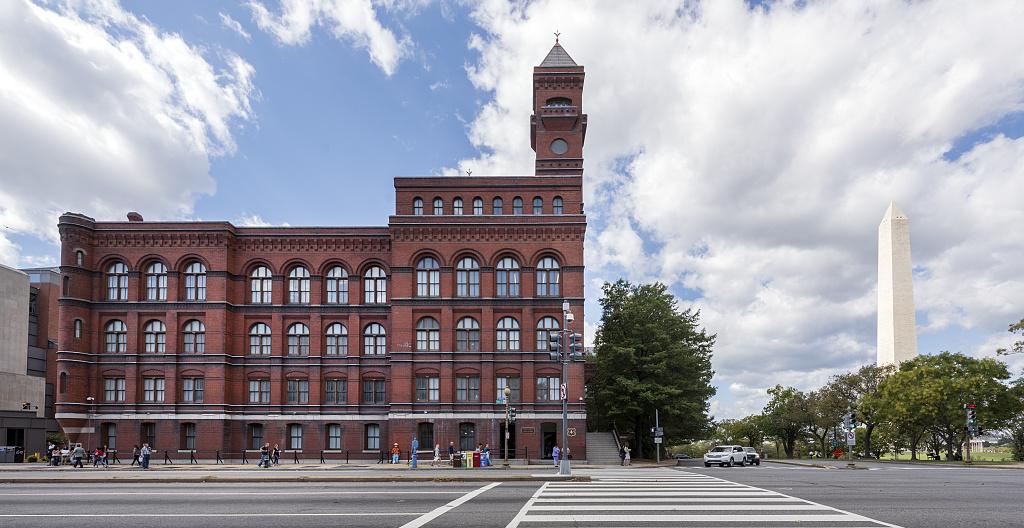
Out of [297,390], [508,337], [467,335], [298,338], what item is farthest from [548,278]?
[297,390]

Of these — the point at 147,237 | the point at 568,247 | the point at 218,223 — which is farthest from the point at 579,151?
the point at 147,237

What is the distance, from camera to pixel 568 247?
169 ft

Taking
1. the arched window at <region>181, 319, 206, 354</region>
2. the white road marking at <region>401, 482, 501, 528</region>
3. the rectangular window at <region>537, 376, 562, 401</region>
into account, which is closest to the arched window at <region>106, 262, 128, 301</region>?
the arched window at <region>181, 319, 206, 354</region>

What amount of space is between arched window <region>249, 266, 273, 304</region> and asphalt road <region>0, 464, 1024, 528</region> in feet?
87.3

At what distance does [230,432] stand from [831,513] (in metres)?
44.2

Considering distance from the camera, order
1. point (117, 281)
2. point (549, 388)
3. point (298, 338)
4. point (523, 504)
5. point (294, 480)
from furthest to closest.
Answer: point (298, 338), point (117, 281), point (549, 388), point (294, 480), point (523, 504)

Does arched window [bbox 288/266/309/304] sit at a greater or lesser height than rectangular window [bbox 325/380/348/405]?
greater

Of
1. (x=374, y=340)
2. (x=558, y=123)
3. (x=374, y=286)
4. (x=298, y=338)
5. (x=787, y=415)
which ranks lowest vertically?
(x=787, y=415)

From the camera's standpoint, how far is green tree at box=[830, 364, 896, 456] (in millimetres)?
67312

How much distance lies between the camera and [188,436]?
51.8 meters

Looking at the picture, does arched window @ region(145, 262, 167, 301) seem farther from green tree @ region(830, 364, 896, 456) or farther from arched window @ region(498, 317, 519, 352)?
green tree @ region(830, 364, 896, 456)

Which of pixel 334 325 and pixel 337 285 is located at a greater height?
pixel 337 285

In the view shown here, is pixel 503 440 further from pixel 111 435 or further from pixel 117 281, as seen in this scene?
pixel 117 281

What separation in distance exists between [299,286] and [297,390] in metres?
7.34
